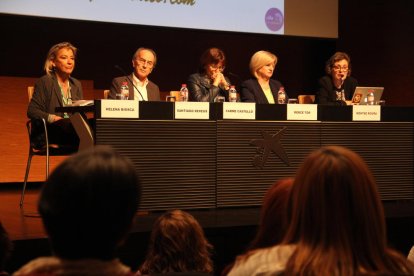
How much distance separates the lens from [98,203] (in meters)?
0.94

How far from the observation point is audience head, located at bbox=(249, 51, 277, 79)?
4.90 meters

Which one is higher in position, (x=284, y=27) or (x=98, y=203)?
(x=284, y=27)

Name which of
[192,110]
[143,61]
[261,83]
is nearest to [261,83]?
[261,83]

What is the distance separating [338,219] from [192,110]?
2682 millimetres

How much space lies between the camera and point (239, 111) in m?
4.05

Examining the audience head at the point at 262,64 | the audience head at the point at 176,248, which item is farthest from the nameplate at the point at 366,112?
the audience head at the point at 176,248

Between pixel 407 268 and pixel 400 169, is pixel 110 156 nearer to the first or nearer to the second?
pixel 407 268

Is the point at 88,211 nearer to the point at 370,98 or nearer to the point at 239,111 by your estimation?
the point at 239,111

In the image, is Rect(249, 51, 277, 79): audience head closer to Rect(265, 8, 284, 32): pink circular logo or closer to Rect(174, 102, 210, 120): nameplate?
Rect(174, 102, 210, 120): nameplate

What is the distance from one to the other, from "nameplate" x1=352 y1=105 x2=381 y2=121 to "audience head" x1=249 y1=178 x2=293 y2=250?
2.89m

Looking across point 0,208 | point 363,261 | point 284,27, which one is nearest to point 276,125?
point 0,208

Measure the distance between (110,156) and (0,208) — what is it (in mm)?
3681

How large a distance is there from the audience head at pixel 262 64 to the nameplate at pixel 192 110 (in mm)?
1118

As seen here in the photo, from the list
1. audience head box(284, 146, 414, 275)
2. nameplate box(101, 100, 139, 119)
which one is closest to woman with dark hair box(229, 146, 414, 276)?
audience head box(284, 146, 414, 275)
